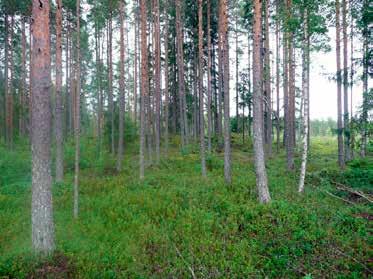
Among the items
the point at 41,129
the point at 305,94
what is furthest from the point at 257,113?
the point at 41,129

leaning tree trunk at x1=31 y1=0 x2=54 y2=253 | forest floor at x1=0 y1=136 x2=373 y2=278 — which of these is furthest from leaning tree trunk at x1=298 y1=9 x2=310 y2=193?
leaning tree trunk at x1=31 y1=0 x2=54 y2=253

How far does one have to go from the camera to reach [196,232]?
8609 millimetres

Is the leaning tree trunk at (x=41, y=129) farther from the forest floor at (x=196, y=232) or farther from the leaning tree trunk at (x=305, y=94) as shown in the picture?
the leaning tree trunk at (x=305, y=94)

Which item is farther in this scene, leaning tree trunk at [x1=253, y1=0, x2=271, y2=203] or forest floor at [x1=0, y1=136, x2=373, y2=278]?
leaning tree trunk at [x1=253, y1=0, x2=271, y2=203]

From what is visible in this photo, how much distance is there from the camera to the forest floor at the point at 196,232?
6.74 m

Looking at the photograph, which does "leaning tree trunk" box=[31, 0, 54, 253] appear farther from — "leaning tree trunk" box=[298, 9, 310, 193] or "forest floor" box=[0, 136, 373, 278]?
"leaning tree trunk" box=[298, 9, 310, 193]

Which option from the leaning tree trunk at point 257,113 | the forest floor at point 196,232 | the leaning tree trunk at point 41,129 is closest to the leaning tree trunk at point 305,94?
the forest floor at point 196,232

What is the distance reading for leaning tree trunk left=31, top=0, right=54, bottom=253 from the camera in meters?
6.95

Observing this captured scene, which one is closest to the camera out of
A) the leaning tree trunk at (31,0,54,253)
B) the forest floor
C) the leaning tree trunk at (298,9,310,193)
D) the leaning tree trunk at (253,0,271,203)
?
the forest floor

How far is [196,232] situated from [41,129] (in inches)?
209

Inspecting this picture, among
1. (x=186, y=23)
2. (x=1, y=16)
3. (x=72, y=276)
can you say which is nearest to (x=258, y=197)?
(x=72, y=276)

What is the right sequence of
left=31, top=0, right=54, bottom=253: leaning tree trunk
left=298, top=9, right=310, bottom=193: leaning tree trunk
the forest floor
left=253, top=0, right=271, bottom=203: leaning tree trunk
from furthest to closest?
left=298, top=9, right=310, bottom=193: leaning tree trunk, left=253, top=0, right=271, bottom=203: leaning tree trunk, left=31, top=0, right=54, bottom=253: leaning tree trunk, the forest floor

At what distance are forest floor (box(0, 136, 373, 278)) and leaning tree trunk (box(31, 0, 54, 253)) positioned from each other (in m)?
0.65

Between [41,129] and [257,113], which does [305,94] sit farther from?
[41,129]
